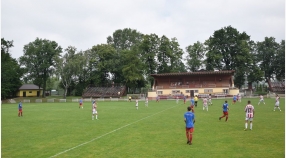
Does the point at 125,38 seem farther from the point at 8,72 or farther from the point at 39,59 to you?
the point at 8,72

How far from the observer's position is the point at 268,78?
89.3 m

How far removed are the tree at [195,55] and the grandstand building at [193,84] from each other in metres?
11.5

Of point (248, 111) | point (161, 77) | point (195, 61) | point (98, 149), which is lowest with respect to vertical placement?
point (98, 149)

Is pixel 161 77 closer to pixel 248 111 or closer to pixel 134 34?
pixel 134 34

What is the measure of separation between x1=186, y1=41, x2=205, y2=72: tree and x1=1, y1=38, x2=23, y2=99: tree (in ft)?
180

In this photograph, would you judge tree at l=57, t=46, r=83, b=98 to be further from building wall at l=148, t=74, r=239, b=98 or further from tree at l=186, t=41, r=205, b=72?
tree at l=186, t=41, r=205, b=72

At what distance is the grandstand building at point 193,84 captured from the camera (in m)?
76.0

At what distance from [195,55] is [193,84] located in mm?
15510

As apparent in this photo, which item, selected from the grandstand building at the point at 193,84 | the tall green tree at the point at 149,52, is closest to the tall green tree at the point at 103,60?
the tall green tree at the point at 149,52

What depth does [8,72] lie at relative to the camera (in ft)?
247

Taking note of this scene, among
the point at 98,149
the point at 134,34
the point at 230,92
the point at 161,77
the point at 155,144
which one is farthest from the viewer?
the point at 134,34

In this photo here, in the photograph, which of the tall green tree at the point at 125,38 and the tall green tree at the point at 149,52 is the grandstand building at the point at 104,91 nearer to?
the tall green tree at the point at 149,52

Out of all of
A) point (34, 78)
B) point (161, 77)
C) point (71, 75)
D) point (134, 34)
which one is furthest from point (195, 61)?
point (34, 78)

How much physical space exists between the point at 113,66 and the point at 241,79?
40.3m
